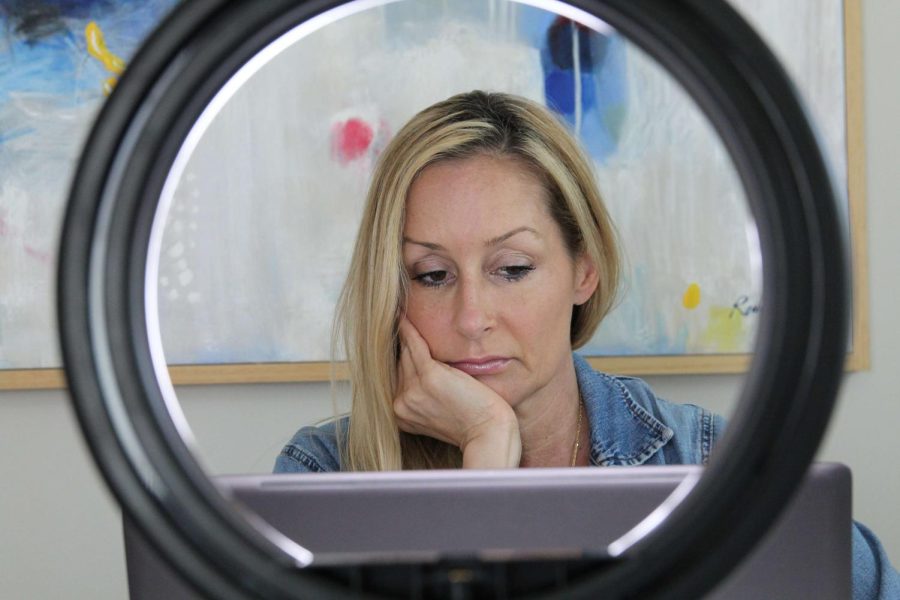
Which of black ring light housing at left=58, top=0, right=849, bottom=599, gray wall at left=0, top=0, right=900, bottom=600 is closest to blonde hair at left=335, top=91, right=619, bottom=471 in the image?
gray wall at left=0, top=0, right=900, bottom=600

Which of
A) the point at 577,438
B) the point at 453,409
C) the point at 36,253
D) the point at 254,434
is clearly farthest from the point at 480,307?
the point at 36,253

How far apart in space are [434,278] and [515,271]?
0.10 metres

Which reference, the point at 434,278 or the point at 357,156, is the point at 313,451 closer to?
the point at 434,278

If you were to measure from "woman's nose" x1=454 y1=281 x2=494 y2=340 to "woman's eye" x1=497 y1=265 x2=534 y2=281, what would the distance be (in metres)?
0.03

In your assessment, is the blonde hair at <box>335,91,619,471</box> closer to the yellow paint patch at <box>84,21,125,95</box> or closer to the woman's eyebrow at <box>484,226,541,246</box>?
the woman's eyebrow at <box>484,226,541,246</box>

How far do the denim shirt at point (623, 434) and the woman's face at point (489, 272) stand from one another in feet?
0.27

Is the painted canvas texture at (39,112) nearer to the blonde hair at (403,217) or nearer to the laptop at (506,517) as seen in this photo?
the blonde hair at (403,217)

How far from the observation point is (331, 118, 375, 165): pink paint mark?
1.93 m

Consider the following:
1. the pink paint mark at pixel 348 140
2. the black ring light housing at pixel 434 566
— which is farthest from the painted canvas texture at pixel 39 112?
the black ring light housing at pixel 434 566

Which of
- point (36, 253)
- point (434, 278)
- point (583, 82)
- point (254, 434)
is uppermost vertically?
point (583, 82)

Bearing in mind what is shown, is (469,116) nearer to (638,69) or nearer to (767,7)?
(638,69)

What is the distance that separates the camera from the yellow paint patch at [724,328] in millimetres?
1928

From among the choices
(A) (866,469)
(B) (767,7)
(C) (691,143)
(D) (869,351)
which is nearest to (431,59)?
(C) (691,143)

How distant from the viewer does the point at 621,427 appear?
1336mm
